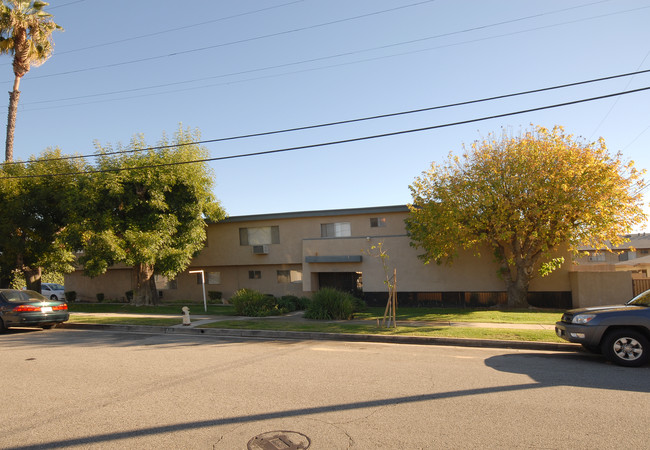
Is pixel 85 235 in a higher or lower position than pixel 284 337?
higher

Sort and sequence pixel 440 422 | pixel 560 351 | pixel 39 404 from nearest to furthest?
pixel 440 422
pixel 39 404
pixel 560 351

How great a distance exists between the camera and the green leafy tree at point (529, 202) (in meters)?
15.4

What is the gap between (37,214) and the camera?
69.4ft

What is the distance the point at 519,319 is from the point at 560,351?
500 cm

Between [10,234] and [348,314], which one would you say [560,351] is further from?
[10,234]

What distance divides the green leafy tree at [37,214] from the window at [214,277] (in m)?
7.03

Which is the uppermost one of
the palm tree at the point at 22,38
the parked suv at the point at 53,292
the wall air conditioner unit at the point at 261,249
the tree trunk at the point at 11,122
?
the palm tree at the point at 22,38

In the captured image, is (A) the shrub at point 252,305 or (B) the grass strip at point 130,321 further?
(A) the shrub at point 252,305

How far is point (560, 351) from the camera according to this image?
9.44 m

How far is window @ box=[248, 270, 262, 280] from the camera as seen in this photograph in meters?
24.0

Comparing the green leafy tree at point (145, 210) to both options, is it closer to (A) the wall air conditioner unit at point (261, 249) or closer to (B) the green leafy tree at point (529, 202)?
(A) the wall air conditioner unit at point (261, 249)

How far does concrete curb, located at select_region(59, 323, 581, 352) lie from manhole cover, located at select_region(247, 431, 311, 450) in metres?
6.65

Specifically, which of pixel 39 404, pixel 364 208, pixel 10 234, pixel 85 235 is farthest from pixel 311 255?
pixel 39 404

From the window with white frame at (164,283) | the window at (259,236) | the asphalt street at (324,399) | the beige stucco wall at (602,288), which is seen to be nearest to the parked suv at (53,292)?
the window with white frame at (164,283)
